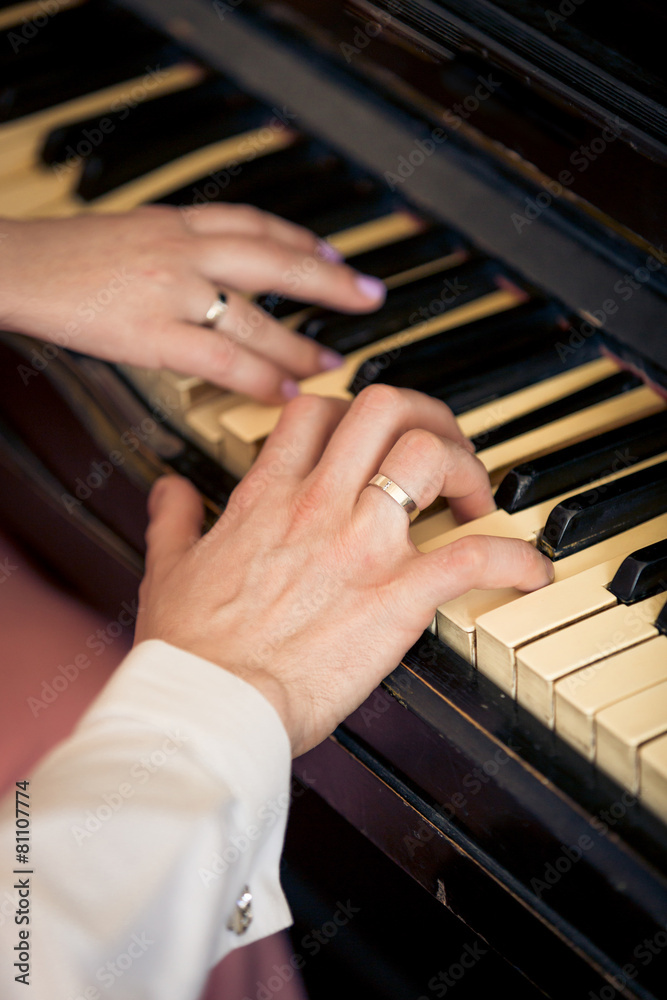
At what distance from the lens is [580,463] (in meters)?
Answer: 0.97

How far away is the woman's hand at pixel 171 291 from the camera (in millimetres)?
1175

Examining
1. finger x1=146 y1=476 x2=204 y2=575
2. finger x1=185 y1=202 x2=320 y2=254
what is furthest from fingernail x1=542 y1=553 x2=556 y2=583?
finger x1=185 y1=202 x2=320 y2=254

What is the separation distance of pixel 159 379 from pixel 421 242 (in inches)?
17.2

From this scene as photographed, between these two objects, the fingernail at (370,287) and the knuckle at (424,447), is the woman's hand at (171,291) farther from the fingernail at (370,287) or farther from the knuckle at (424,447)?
the knuckle at (424,447)

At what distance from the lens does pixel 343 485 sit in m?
0.94

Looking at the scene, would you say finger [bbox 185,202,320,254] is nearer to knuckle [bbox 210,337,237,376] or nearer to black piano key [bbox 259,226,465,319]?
black piano key [bbox 259,226,465,319]

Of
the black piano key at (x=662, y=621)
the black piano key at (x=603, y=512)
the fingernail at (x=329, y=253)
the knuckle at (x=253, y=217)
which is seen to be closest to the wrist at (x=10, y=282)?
the knuckle at (x=253, y=217)

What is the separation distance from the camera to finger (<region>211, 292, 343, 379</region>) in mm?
1195

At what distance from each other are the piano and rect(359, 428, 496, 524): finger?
0.06 m

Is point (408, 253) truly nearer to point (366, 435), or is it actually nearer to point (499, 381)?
point (499, 381)

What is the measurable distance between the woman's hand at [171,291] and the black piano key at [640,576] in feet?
1.66

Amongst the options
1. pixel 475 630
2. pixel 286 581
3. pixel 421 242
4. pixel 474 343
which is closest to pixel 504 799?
pixel 475 630

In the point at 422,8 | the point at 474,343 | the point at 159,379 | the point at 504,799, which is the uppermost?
the point at 422,8

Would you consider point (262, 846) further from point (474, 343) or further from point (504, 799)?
point (474, 343)
